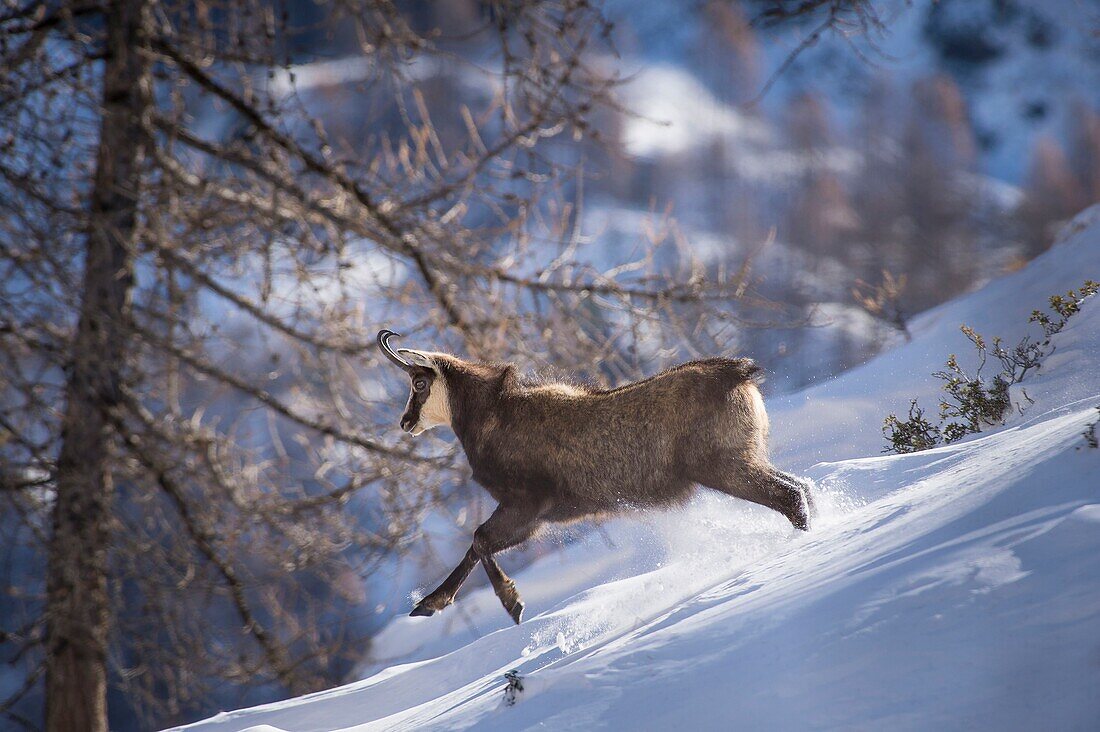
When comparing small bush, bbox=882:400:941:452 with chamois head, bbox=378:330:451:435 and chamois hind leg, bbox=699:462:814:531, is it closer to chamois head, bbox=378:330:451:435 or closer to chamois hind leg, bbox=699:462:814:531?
chamois hind leg, bbox=699:462:814:531

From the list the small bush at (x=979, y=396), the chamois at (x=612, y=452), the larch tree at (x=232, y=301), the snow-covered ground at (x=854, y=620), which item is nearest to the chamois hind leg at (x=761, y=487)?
the chamois at (x=612, y=452)

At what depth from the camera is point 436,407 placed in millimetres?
4633

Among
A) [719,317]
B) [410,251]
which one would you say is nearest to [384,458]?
[410,251]

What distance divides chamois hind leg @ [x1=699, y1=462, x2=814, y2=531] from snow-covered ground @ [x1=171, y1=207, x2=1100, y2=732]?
0.18m

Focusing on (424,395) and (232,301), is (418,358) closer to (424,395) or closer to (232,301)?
(424,395)

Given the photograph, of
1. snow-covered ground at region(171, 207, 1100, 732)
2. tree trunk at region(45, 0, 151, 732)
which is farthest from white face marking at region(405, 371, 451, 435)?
tree trunk at region(45, 0, 151, 732)

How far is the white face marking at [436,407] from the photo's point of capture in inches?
181

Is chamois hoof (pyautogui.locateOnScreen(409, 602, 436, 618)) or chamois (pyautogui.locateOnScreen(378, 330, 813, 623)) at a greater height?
chamois (pyautogui.locateOnScreen(378, 330, 813, 623))

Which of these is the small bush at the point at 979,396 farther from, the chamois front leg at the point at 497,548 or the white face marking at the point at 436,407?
the white face marking at the point at 436,407

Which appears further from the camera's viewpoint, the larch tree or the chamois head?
the larch tree

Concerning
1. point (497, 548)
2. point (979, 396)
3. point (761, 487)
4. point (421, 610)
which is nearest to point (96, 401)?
point (421, 610)

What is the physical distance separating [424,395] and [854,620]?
2.36 m

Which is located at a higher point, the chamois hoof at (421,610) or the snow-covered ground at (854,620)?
the chamois hoof at (421,610)

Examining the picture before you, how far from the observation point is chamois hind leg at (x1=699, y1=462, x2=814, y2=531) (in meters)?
4.25
